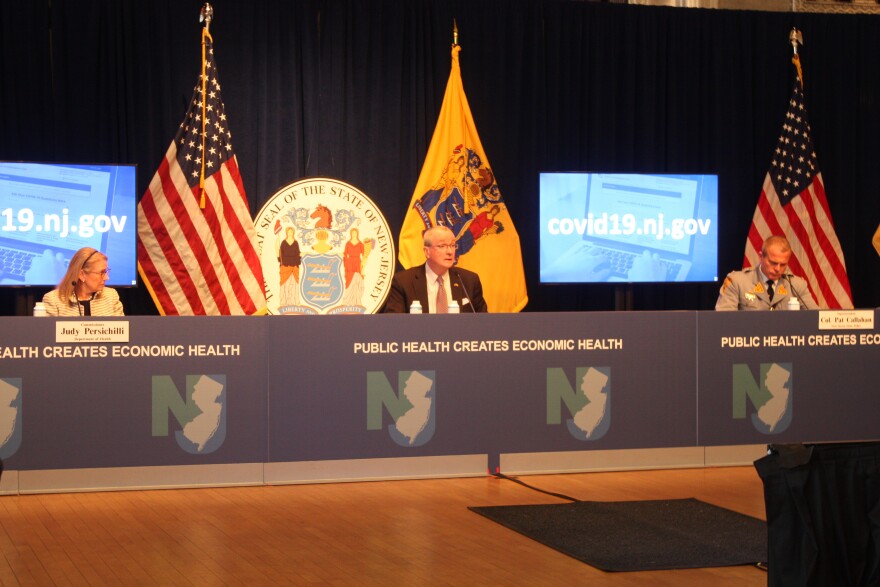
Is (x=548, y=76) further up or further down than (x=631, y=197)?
further up

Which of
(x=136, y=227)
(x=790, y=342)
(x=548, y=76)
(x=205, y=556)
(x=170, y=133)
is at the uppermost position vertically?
(x=548, y=76)

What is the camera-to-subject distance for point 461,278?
7.03 meters

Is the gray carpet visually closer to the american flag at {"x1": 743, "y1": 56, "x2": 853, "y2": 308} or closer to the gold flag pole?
the gold flag pole

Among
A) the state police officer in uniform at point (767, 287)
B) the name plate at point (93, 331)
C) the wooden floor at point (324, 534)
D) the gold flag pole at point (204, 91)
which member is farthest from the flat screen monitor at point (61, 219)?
the state police officer in uniform at point (767, 287)

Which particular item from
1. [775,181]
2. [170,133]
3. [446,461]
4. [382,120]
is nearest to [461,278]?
[446,461]

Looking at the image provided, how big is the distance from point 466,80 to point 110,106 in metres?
2.52

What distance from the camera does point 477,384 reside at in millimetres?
6242

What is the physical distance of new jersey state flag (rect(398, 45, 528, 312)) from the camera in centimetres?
818

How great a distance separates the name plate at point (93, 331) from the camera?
5836 mm

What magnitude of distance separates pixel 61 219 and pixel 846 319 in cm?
469

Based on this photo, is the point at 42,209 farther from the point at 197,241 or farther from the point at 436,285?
the point at 436,285

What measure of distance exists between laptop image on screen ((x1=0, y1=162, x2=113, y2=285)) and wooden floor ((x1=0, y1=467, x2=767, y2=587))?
1.90m

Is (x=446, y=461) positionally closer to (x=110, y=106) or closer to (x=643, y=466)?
(x=643, y=466)

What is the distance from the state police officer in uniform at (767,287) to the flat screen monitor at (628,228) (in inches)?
42.6
